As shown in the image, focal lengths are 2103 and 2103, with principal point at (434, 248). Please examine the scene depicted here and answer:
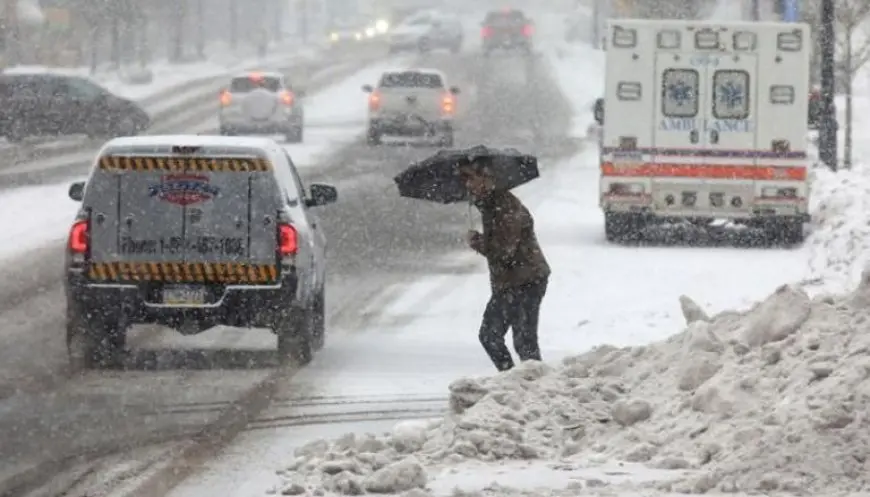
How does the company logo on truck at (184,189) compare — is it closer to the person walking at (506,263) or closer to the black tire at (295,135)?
the person walking at (506,263)

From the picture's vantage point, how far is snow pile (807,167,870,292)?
21.0 meters

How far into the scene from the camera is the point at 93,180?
605 inches

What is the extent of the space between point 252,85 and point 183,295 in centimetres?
3296

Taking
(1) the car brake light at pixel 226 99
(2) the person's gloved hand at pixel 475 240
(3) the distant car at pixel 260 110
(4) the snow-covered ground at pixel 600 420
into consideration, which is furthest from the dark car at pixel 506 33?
(2) the person's gloved hand at pixel 475 240

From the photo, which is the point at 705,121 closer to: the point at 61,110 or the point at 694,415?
the point at 694,415

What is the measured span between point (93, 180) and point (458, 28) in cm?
6972

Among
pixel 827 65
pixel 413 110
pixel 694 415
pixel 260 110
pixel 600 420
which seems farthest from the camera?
pixel 260 110

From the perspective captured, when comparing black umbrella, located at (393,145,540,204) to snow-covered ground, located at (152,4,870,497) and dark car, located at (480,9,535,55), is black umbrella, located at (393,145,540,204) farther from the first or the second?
dark car, located at (480,9,535,55)

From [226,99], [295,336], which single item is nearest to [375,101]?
Result: [226,99]

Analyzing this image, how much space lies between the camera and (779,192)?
1043 inches

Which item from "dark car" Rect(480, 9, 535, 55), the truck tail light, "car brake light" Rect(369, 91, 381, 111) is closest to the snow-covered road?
the truck tail light

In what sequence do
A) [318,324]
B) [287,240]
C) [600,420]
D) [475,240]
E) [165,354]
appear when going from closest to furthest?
[600,420]
[475,240]
[287,240]
[165,354]
[318,324]

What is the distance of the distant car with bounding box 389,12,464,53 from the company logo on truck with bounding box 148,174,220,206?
68041 mm

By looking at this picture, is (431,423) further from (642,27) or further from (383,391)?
(642,27)
